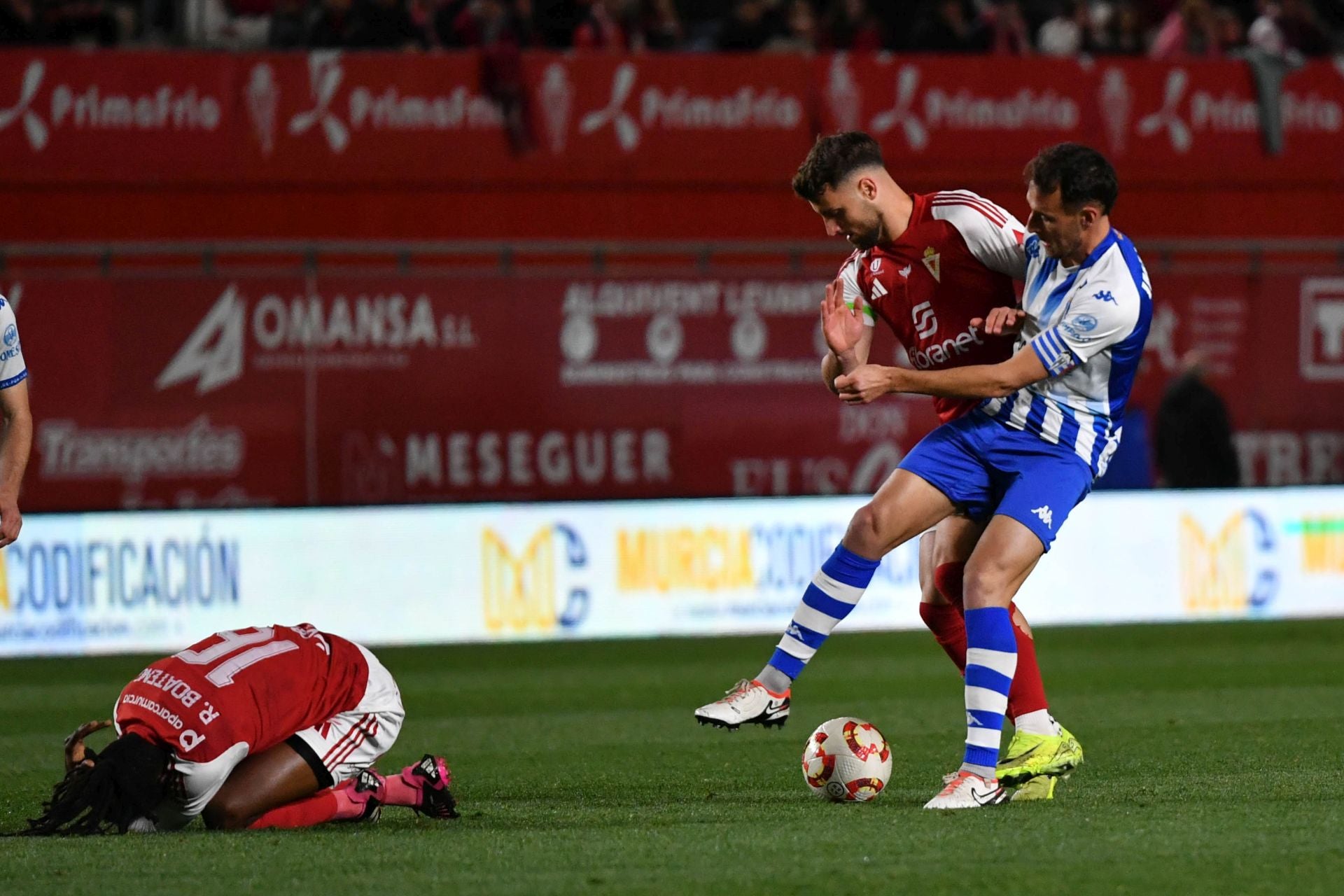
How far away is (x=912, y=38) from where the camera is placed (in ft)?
53.0

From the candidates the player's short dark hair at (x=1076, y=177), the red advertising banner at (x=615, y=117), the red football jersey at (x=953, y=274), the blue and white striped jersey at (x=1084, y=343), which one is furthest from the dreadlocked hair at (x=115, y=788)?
the red advertising banner at (x=615, y=117)

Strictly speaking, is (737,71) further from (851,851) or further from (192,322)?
(851,851)

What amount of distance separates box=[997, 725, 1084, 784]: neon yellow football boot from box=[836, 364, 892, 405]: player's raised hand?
1149 millimetres

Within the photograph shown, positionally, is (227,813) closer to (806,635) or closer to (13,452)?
(13,452)

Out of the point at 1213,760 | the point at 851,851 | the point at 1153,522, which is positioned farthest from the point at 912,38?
the point at 851,851

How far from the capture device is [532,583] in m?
11.9

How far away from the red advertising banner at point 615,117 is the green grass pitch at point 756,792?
4570 millimetres

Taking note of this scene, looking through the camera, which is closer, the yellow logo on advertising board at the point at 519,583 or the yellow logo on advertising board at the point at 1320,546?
the yellow logo on advertising board at the point at 519,583

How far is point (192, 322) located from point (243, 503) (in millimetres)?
1266

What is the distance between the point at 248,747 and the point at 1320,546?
363 inches

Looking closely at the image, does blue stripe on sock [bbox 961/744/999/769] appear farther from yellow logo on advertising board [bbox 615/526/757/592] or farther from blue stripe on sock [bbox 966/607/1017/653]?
yellow logo on advertising board [bbox 615/526/757/592]

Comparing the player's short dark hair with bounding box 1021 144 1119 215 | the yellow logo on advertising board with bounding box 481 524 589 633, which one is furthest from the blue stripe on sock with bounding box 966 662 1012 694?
the yellow logo on advertising board with bounding box 481 524 589 633

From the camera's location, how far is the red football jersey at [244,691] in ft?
17.0

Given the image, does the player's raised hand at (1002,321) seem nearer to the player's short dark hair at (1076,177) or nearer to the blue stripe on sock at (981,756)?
the player's short dark hair at (1076,177)
